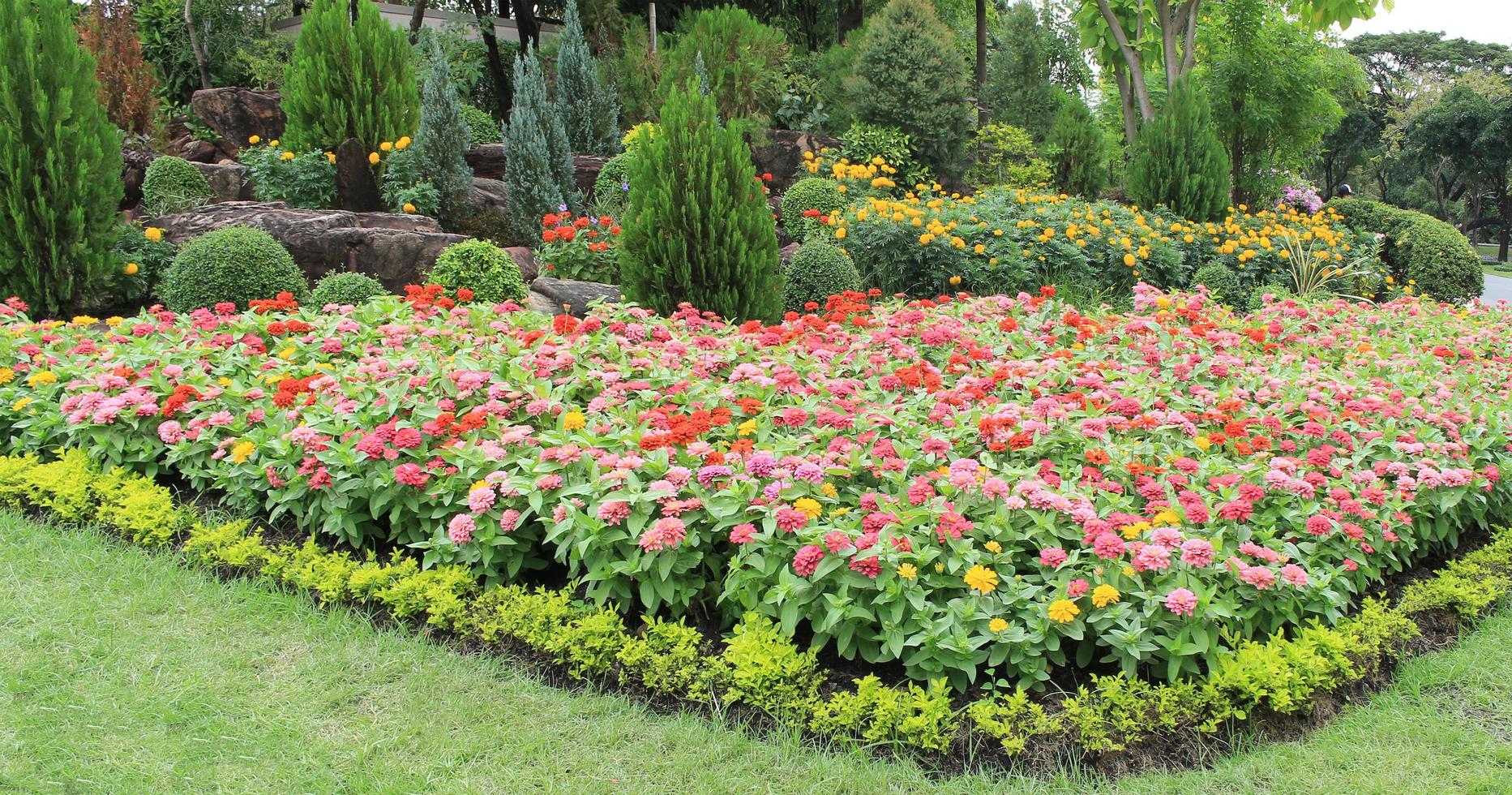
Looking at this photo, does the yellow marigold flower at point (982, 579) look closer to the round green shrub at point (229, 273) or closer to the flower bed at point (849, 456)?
the flower bed at point (849, 456)

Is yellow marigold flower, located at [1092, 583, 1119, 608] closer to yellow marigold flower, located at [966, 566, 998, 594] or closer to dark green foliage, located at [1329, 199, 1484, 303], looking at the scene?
yellow marigold flower, located at [966, 566, 998, 594]

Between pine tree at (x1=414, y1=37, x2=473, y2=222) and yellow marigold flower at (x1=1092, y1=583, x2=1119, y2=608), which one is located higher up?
pine tree at (x1=414, y1=37, x2=473, y2=222)

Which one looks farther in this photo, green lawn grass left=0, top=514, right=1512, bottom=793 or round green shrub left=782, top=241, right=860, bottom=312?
round green shrub left=782, top=241, right=860, bottom=312

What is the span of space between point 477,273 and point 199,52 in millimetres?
9884

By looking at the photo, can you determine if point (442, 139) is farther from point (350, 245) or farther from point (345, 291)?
point (345, 291)

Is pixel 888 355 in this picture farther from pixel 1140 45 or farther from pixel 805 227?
pixel 1140 45

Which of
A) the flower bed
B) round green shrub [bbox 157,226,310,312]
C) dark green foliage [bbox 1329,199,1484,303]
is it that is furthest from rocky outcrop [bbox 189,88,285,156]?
dark green foliage [bbox 1329,199,1484,303]

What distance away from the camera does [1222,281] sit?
33.7ft

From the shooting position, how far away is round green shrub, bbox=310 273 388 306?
716cm

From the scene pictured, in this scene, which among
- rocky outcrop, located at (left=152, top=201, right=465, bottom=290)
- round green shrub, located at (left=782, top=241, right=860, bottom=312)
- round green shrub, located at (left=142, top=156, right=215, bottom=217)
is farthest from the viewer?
round green shrub, located at (left=142, top=156, right=215, bottom=217)

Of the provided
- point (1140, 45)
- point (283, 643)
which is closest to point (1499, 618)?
point (283, 643)

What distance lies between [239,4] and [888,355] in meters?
14.5

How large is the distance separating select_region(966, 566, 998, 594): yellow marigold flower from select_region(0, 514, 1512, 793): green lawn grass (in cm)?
52

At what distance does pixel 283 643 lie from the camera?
354 cm
